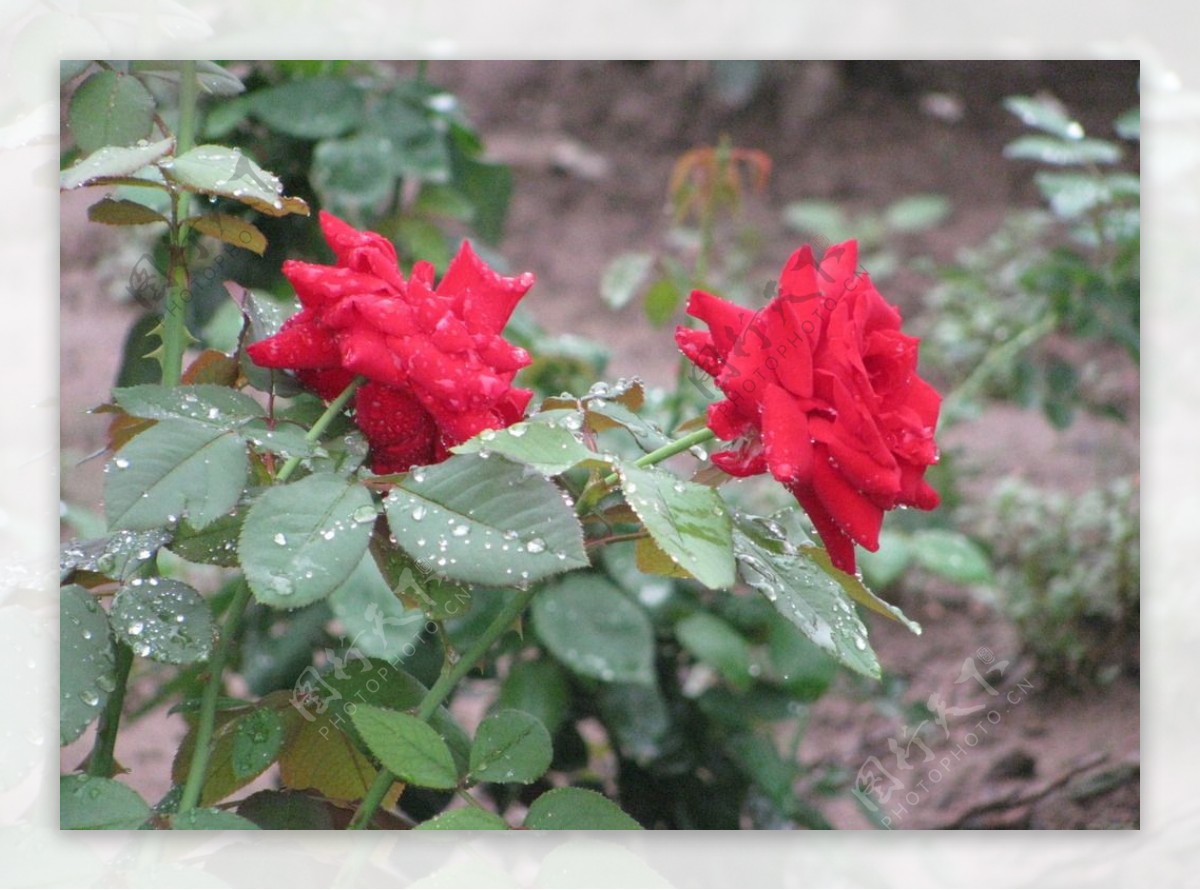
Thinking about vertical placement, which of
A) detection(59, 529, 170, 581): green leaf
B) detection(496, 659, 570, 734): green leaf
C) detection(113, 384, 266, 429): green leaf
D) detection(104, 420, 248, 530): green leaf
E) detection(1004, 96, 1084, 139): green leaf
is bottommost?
detection(496, 659, 570, 734): green leaf

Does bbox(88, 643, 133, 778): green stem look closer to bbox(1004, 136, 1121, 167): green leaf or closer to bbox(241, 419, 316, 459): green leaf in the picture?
bbox(241, 419, 316, 459): green leaf

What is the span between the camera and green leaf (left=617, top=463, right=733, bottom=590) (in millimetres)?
502

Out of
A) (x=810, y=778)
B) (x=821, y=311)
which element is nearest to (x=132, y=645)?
(x=821, y=311)

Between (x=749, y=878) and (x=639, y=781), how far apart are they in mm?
414

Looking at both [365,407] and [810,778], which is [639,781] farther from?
[365,407]

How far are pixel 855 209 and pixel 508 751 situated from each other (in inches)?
81.3

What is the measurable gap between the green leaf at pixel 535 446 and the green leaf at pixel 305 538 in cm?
5

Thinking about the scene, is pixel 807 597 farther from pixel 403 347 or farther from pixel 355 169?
pixel 355 169

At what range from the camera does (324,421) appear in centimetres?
60

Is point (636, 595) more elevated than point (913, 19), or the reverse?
point (913, 19)

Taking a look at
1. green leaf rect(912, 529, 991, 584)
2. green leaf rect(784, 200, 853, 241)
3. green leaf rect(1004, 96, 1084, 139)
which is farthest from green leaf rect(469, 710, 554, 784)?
green leaf rect(784, 200, 853, 241)

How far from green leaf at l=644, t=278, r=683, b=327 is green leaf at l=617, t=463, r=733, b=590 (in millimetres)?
898

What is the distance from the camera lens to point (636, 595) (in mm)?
1191

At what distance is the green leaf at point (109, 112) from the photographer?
0.69 metres
